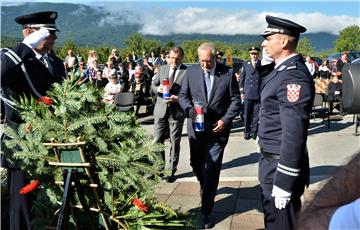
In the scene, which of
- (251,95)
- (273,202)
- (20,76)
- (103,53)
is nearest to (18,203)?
(20,76)

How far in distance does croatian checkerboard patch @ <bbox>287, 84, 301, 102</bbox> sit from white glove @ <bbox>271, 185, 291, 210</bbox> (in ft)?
2.18

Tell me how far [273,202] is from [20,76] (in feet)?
7.73

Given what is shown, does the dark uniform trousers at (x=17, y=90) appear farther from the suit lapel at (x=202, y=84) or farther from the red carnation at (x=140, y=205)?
the suit lapel at (x=202, y=84)

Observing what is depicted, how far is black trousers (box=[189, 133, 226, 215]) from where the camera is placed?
15.1ft

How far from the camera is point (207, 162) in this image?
4707 millimetres

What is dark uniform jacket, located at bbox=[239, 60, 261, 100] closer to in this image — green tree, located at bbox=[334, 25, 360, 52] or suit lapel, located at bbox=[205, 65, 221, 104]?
suit lapel, located at bbox=[205, 65, 221, 104]

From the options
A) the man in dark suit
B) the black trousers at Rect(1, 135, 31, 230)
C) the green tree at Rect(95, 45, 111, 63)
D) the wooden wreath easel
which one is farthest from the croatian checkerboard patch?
the green tree at Rect(95, 45, 111, 63)

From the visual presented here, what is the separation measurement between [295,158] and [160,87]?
3.36 metres

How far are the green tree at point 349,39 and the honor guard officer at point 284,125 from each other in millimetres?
48024

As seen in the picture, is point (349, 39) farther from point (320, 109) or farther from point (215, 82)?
point (215, 82)

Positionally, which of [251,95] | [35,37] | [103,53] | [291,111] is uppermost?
[35,37]

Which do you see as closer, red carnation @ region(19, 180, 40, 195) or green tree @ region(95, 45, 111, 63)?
red carnation @ region(19, 180, 40, 195)

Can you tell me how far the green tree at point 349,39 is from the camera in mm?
48969

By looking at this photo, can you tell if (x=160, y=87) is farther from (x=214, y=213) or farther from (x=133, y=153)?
(x=133, y=153)
